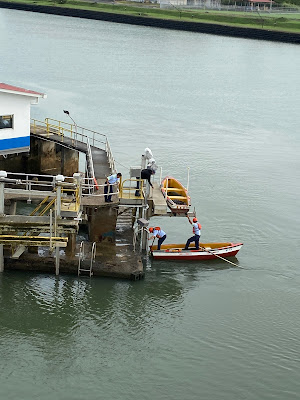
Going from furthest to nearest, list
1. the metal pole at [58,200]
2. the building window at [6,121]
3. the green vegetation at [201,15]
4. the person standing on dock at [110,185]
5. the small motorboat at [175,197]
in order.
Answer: the green vegetation at [201,15] < the building window at [6,121] < the small motorboat at [175,197] < the person standing on dock at [110,185] < the metal pole at [58,200]

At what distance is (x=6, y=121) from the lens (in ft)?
115

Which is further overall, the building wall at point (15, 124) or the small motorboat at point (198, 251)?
the building wall at point (15, 124)

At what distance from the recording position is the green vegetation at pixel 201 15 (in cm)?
13725

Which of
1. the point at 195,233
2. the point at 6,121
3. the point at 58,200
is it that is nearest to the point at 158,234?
the point at 195,233

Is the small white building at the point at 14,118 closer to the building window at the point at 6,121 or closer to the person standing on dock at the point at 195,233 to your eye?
the building window at the point at 6,121

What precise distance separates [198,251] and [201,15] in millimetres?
119712

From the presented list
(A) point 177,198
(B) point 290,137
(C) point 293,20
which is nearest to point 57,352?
(A) point 177,198

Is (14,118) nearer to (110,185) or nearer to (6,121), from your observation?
(6,121)

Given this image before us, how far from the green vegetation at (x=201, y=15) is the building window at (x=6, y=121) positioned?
10523cm

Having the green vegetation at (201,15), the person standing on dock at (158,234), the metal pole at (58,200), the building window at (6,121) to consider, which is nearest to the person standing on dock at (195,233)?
the person standing on dock at (158,234)

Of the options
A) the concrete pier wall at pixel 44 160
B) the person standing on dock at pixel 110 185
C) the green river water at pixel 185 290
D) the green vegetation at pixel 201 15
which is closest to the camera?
the green river water at pixel 185 290

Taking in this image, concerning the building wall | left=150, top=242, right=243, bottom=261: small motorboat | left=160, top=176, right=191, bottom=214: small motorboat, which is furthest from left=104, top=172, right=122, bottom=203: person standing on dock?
the building wall

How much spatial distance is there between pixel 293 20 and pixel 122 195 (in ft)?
394

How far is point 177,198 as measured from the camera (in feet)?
110
